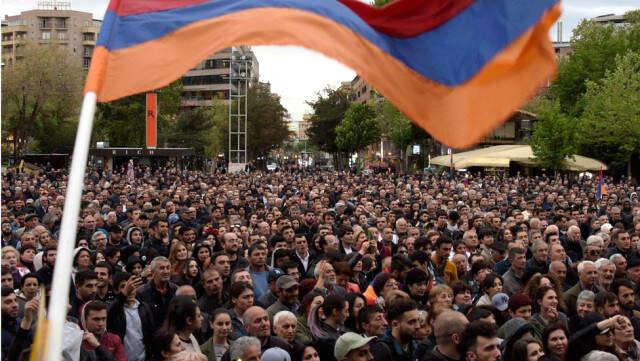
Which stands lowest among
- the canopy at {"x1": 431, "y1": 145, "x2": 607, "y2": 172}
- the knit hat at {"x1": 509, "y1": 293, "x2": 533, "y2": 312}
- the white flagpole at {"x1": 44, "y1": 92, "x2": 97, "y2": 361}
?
the knit hat at {"x1": 509, "y1": 293, "x2": 533, "y2": 312}

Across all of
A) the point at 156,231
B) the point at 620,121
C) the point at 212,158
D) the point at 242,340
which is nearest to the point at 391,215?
the point at 156,231

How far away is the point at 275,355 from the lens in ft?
20.6

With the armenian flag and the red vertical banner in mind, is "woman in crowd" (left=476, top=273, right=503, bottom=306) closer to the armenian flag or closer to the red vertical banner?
the armenian flag

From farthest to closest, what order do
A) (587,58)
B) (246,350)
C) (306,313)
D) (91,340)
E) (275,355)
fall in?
(587,58) < (306,313) < (91,340) < (275,355) < (246,350)

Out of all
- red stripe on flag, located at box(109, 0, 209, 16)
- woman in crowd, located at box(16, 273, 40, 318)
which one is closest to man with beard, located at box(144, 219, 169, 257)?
woman in crowd, located at box(16, 273, 40, 318)

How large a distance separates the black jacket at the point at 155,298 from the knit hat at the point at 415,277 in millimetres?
2224

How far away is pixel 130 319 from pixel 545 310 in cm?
348

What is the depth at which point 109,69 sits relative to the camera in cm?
443

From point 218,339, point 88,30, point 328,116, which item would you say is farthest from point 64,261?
point 88,30

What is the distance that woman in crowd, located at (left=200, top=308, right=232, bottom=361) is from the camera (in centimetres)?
696

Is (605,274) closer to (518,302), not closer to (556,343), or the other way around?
(518,302)

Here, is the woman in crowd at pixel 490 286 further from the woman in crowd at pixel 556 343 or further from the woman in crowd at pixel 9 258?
the woman in crowd at pixel 9 258

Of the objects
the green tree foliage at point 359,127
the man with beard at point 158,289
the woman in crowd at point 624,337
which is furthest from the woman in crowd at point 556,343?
the green tree foliage at point 359,127

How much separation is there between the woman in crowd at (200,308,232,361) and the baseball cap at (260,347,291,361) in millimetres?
686
